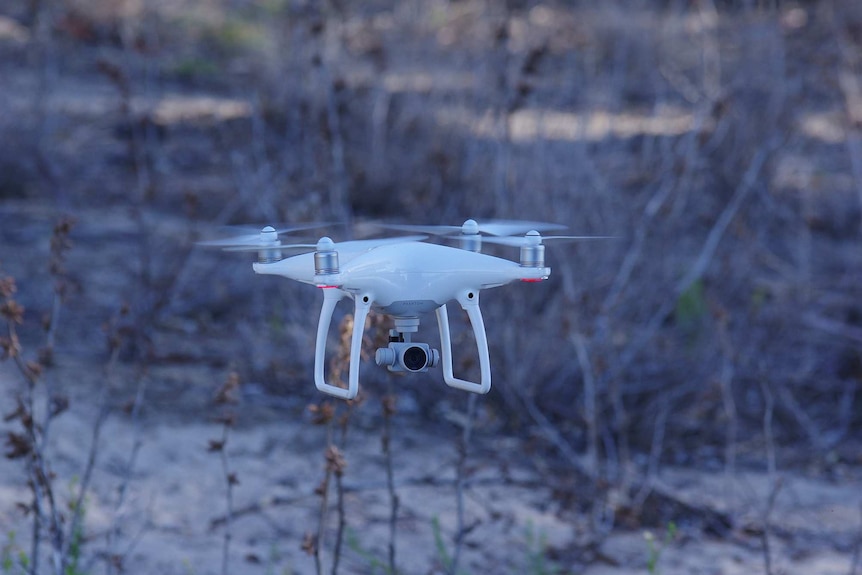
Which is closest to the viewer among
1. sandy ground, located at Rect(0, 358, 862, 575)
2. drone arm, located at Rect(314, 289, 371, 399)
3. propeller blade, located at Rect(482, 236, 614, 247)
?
drone arm, located at Rect(314, 289, 371, 399)

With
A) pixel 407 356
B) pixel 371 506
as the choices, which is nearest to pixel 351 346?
pixel 407 356

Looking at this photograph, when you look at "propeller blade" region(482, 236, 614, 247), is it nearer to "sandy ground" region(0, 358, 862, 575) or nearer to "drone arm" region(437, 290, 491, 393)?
"drone arm" region(437, 290, 491, 393)

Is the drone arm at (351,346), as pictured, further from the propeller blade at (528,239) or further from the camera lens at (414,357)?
the propeller blade at (528,239)

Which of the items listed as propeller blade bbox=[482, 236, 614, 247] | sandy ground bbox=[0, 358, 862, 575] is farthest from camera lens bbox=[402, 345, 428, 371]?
sandy ground bbox=[0, 358, 862, 575]

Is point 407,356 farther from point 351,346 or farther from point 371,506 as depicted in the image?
point 371,506

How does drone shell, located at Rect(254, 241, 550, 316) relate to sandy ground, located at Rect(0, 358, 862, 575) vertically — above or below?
above

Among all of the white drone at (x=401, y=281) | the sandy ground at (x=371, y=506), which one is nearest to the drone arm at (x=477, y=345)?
the white drone at (x=401, y=281)

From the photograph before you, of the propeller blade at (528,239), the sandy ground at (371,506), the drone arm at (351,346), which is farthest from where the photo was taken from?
the sandy ground at (371,506)
